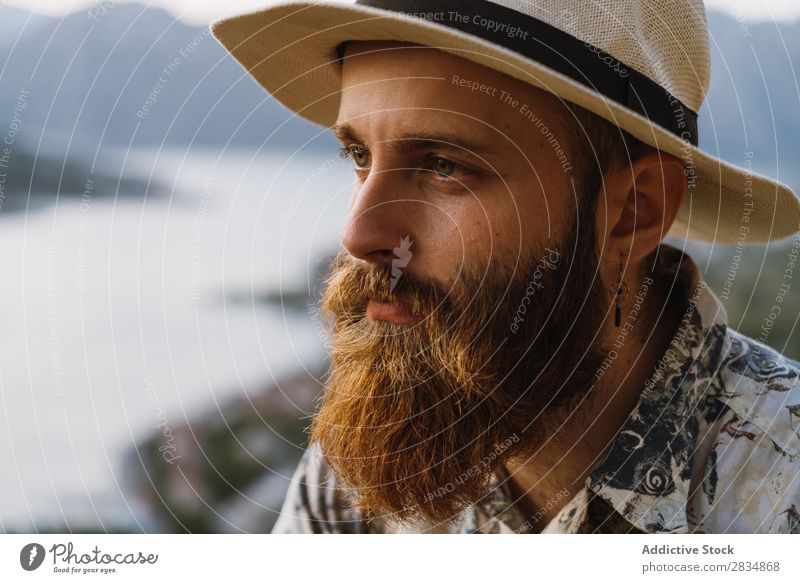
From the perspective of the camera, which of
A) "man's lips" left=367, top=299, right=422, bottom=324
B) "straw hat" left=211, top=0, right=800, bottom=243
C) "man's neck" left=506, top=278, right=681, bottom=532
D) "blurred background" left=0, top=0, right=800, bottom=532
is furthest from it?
"blurred background" left=0, top=0, right=800, bottom=532

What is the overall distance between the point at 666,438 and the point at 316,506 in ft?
1.87

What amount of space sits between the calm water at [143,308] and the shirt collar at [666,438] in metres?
0.49

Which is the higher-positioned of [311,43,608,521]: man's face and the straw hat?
the straw hat

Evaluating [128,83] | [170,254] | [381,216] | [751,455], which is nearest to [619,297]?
[751,455]

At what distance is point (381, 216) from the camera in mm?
1027

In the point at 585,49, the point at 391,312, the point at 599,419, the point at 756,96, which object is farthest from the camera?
the point at 756,96

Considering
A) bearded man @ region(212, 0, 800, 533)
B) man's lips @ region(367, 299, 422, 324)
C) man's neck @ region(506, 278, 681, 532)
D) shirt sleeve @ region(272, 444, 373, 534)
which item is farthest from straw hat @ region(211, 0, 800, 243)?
shirt sleeve @ region(272, 444, 373, 534)

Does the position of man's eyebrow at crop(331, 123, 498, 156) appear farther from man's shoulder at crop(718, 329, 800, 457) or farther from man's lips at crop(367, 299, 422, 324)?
man's shoulder at crop(718, 329, 800, 457)

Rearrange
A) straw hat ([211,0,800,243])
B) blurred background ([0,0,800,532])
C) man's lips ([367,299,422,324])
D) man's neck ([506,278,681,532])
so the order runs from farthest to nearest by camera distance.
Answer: blurred background ([0,0,800,532]) < man's neck ([506,278,681,532]) < man's lips ([367,299,422,324]) < straw hat ([211,0,800,243])

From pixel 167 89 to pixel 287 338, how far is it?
451mm

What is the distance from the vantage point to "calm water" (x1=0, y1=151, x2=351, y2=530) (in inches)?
50.9

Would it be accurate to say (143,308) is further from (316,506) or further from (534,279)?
(534,279)

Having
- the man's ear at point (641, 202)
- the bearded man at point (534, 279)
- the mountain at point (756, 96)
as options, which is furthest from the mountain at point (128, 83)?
the mountain at point (756, 96)

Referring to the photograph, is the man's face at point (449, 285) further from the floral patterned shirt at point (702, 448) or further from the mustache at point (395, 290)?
the floral patterned shirt at point (702, 448)
